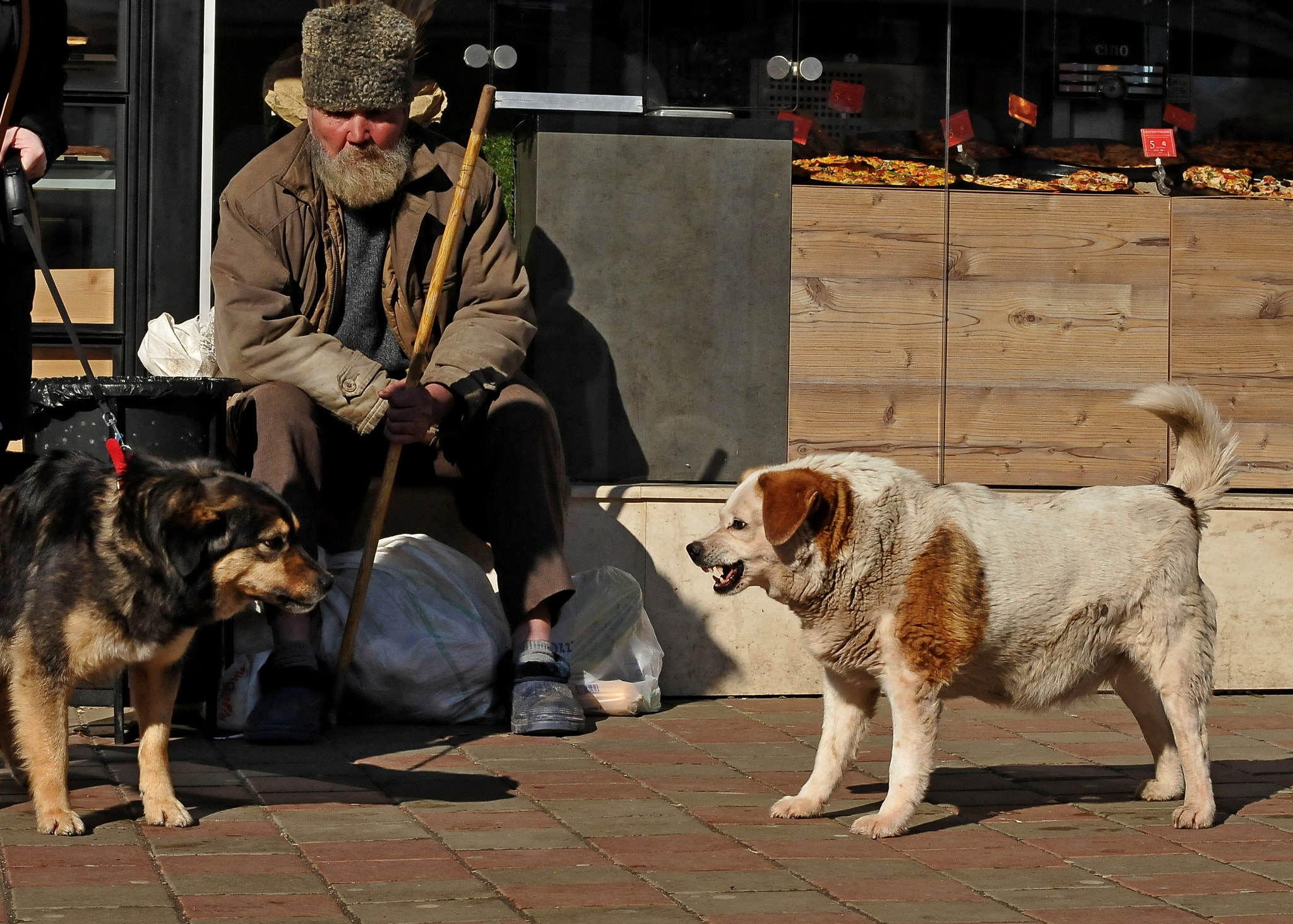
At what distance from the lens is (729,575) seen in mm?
4219

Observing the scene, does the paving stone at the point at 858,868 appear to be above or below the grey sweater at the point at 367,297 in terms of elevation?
below

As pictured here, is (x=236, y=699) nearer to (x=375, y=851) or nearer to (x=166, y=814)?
(x=166, y=814)

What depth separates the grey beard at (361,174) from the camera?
18.5ft

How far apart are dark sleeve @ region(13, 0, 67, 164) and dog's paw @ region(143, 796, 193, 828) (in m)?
1.70

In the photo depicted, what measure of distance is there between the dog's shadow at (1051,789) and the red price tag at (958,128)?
2934 mm

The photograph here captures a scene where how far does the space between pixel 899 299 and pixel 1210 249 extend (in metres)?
1.32

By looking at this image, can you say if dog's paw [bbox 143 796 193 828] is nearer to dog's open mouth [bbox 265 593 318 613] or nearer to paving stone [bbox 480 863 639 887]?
dog's open mouth [bbox 265 593 318 613]

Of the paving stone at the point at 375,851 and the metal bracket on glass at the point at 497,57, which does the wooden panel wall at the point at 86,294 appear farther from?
the paving stone at the point at 375,851

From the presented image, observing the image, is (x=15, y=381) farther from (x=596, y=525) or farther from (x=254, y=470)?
(x=596, y=525)

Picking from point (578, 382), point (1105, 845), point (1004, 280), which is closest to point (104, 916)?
point (1105, 845)

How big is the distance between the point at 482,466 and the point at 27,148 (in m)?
1.99

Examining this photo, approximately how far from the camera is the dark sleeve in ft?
13.7

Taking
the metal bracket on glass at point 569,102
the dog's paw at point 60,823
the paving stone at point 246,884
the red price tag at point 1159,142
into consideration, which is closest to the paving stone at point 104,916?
the paving stone at point 246,884

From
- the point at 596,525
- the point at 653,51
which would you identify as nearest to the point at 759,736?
the point at 596,525
